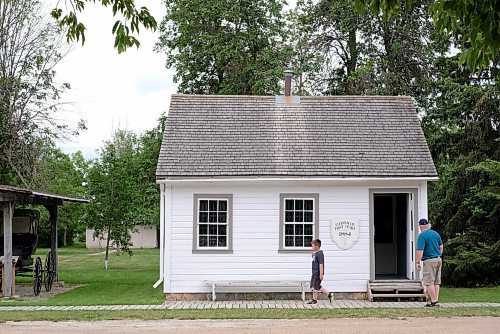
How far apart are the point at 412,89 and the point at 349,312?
1763 centimetres

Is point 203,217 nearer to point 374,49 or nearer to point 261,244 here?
point 261,244

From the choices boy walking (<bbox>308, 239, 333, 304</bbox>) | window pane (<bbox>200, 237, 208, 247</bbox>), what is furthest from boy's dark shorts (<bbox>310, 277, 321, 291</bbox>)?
window pane (<bbox>200, 237, 208, 247</bbox>)

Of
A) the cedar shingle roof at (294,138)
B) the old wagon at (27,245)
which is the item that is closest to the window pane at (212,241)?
the cedar shingle roof at (294,138)

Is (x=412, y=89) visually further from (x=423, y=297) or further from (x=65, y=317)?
(x=65, y=317)

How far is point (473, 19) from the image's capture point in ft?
17.7

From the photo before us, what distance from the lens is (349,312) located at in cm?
1459

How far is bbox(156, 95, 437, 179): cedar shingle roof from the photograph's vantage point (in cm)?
1794

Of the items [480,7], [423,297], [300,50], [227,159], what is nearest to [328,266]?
[423,297]

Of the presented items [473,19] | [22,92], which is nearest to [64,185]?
[22,92]

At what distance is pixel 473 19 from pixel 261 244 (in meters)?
12.7

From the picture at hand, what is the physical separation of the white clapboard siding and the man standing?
2.06 m

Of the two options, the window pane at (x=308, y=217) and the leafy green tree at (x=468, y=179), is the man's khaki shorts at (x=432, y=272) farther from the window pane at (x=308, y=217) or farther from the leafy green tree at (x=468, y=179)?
the leafy green tree at (x=468, y=179)

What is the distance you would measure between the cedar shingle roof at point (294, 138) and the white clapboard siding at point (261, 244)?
41cm

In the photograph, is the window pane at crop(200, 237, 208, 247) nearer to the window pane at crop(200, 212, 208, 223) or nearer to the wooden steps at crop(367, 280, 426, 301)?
the window pane at crop(200, 212, 208, 223)
